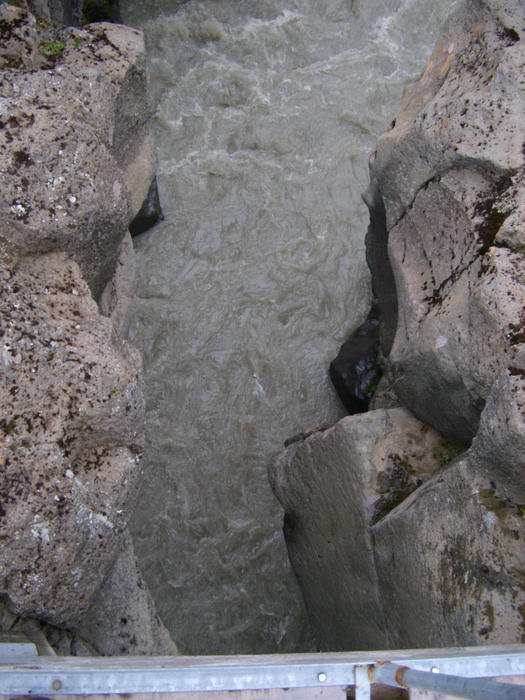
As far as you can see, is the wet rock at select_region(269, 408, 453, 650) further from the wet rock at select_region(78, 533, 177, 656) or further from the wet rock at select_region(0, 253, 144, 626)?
the wet rock at select_region(0, 253, 144, 626)

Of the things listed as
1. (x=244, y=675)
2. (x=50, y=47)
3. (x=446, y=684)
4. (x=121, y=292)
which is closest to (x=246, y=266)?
(x=121, y=292)

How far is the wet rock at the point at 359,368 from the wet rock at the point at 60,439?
206cm

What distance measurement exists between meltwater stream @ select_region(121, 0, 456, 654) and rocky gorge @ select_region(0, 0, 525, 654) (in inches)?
39.3

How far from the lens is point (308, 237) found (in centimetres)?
564

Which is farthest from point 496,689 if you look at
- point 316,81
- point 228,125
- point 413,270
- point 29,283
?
point 316,81

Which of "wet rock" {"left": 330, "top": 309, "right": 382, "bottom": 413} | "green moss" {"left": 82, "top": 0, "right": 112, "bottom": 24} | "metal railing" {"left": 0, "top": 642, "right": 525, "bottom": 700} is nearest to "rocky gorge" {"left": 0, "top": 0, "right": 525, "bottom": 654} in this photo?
"metal railing" {"left": 0, "top": 642, "right": 525, "bottom": 700}

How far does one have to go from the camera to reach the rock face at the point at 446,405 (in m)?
2.66

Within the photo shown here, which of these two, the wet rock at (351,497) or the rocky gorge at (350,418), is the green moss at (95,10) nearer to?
the rocky gorge at (350,418)

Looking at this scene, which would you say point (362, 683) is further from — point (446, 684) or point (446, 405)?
point (446, 405)

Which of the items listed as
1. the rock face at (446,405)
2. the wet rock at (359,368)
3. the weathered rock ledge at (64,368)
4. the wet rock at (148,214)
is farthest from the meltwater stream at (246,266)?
the weathered rock ledge at (64,368)

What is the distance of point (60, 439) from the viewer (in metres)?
2.50

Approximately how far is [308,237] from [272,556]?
257 centimetres

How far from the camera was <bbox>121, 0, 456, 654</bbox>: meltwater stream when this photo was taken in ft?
15.0

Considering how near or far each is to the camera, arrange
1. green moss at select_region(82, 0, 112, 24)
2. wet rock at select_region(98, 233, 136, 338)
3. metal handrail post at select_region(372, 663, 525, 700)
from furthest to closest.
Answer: green moss at select_region(82, 0, 112, 24) < wet rock at select_region(98, 233, 136, 338) < metal handrail post at select_region(372, 663, 525, 700)
